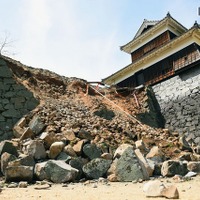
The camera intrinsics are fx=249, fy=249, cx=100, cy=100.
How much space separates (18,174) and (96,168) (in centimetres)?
213

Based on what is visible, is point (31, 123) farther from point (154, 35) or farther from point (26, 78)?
point (154, 35)

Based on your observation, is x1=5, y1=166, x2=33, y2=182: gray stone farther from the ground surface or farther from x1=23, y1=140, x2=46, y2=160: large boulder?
x1=23, y1=140, x2=46, y2=160: large boulder

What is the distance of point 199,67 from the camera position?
16.4 metres

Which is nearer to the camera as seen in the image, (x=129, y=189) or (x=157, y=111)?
(x=129, y=189)

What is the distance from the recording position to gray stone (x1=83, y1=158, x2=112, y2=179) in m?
7.07

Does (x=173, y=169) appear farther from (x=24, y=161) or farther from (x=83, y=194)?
(x=24, y=161)

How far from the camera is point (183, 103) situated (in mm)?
16688

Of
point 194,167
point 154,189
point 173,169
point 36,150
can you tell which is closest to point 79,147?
point 36,150

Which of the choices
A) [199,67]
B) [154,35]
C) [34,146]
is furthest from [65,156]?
[154,35]

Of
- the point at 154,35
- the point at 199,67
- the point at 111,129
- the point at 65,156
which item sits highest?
the point at 154,35

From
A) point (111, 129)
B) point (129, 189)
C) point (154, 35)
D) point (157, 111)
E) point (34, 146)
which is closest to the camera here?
point (129, 189)

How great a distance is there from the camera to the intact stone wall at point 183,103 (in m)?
15.7

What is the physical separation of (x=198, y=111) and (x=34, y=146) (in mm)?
11592

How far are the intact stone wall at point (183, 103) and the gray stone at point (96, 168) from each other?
8.97 meters
